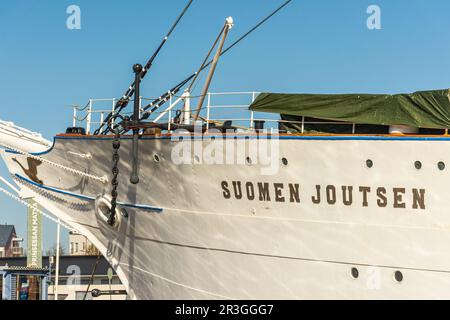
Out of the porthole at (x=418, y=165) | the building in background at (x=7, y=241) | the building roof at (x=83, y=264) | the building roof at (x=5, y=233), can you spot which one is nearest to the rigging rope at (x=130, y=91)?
the porthole at (x=418, y=165)

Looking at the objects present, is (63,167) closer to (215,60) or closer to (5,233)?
(215,60)

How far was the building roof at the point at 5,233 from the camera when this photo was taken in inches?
3320

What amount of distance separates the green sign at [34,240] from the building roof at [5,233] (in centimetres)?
4099

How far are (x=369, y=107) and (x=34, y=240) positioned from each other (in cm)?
3517

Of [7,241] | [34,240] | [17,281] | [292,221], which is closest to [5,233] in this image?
[7,241]

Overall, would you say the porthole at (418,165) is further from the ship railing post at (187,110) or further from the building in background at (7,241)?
the building in background at (7,241)

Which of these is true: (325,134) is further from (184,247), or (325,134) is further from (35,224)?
(35,224)

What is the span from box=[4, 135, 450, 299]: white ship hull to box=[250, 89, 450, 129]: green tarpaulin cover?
0.78 metres

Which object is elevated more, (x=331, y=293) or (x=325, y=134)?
(x=325, y=134)

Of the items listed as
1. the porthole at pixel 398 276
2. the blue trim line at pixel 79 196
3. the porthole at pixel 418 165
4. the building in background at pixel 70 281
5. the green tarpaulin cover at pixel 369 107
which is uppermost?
the green tarpaulin cover at pixel 369 107

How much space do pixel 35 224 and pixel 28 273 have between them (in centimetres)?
1530

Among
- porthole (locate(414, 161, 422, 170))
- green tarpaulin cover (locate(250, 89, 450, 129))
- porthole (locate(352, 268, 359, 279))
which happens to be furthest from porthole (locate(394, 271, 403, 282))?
green tarpaulin cover (locate(250, 89, 450, 129))

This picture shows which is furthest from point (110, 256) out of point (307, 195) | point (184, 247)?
point (307, 195)

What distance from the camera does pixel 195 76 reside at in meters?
14.2
